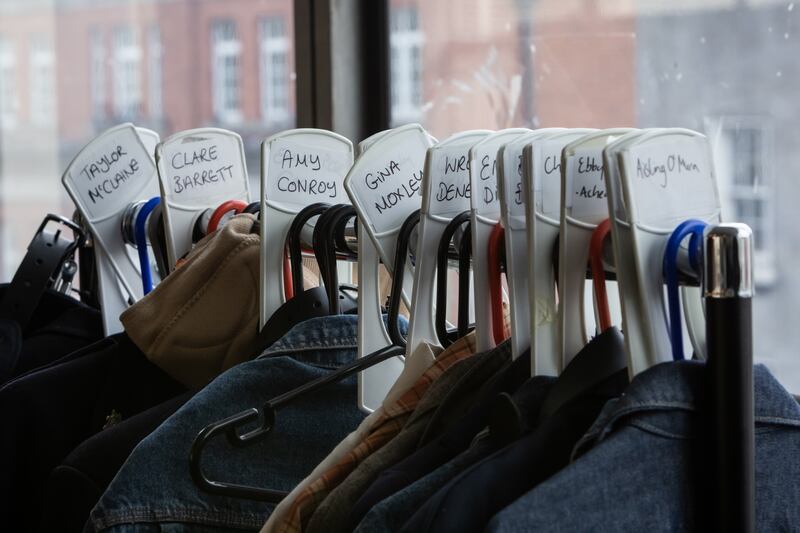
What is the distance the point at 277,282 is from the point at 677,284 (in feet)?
1.59

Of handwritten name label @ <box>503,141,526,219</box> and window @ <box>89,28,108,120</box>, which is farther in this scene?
window @ <box>89,28,108,120</box>

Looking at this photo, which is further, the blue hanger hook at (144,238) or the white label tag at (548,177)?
the blue hanger hook at (144,238)

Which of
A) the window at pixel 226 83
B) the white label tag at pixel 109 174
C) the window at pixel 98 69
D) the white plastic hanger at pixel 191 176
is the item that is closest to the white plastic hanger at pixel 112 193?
the white label tag at pixel 109 174

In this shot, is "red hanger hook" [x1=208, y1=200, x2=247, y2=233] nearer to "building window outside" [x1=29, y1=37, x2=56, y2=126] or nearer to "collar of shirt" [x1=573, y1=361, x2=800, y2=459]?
"collar of shirt" [x1=573, y1=361, x2=800, y2=459]

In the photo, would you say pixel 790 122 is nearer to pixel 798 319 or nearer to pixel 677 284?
pixel 798 319

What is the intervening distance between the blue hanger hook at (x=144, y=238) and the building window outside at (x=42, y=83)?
2523 millimetres

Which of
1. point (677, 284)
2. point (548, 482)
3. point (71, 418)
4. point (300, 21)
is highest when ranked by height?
point (300, 21)

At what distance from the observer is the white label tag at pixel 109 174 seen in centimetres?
129

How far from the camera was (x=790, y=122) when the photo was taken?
1424mm

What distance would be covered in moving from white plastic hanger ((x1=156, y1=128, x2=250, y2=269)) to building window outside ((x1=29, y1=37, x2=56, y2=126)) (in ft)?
8.54

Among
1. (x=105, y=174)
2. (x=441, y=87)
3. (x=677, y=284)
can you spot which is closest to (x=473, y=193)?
(x=677, y=284)

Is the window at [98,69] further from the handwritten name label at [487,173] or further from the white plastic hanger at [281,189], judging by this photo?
the handwritten name label at [487,173]

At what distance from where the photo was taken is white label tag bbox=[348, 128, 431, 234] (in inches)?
35.9

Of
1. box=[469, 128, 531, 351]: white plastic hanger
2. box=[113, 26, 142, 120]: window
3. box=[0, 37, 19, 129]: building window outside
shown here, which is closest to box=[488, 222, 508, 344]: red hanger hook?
box=[469, 128, 531, 351]: white plastic hanger
